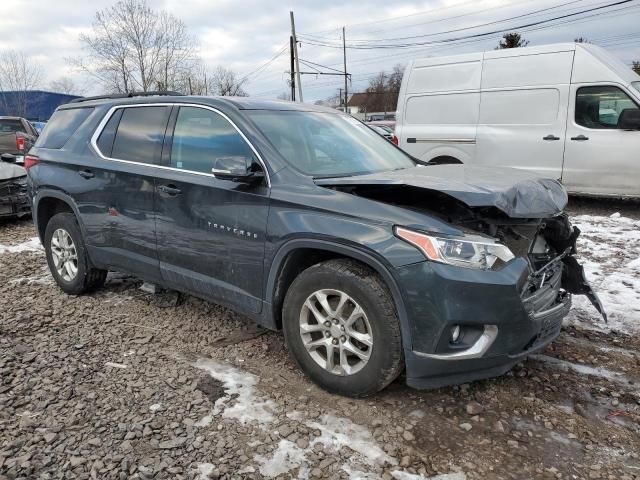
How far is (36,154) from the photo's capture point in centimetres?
485

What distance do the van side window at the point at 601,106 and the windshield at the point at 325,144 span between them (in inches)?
193

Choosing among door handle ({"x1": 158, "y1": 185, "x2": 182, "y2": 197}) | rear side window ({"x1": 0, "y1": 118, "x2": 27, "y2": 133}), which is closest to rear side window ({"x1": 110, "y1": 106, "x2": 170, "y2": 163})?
door handle ({"x1": 158, "y1": 185, "x2": 182, "y2": 197})

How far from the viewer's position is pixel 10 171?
8.01 meters

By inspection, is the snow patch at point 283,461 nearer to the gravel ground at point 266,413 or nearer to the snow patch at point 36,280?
the gravel ground at point 266,413

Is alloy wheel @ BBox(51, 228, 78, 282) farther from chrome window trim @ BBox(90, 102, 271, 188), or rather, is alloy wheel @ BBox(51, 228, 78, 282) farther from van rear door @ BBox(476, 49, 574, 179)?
van rear door @ BBox(476, 49, 574, 179)

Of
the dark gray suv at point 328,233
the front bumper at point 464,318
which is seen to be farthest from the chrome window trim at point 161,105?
the front bumper at point 464,318

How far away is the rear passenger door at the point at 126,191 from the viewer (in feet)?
12.8

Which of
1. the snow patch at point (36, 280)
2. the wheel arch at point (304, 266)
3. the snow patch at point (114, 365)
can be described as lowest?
the snow patch at point (114, 365)

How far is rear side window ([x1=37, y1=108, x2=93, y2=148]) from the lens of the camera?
15.2 ft

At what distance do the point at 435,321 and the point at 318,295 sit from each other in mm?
708

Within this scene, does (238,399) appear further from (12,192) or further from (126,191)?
(12,192)

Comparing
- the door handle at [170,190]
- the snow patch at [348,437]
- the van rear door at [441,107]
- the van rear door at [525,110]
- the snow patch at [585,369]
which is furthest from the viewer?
the van rear door at [441,107]

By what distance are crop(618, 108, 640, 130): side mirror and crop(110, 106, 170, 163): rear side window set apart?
21.7ft

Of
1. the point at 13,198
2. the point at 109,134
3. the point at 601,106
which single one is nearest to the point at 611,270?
the point at 601,106
